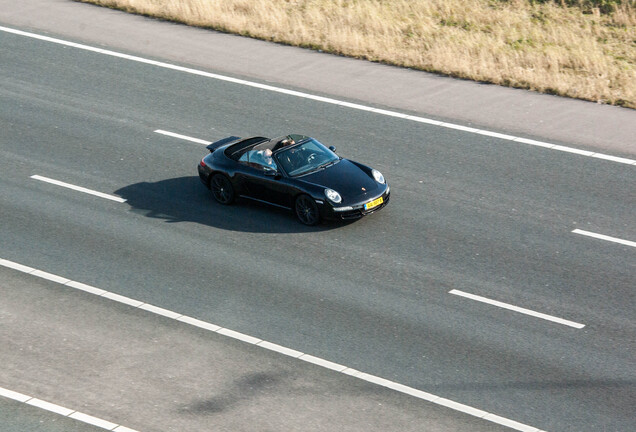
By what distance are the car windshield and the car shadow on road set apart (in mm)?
740

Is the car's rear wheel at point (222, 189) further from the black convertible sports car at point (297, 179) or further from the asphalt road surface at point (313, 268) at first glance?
the asphalt road surface at point (313, 268)

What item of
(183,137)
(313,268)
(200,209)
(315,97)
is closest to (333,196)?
(313,268)

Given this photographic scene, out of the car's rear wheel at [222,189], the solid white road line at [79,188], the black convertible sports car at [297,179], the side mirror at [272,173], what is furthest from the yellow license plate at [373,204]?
the solid white road line at [79,188]

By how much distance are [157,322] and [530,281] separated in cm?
549

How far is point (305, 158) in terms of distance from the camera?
16734mm

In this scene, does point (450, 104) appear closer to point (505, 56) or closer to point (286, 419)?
point (505, 56)

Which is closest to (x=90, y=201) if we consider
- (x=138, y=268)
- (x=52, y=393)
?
(x=138, y=268)

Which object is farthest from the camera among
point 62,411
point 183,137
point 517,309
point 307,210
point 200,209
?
point 183,137

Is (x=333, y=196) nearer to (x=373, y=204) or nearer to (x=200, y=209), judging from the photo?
(x=373, y=204)

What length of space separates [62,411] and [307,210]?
590cm

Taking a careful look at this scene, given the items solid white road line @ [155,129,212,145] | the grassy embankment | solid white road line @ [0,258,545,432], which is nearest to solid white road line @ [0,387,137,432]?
solid white road line @ [0,258,545,432]

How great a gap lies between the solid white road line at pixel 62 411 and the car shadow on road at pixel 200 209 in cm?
524

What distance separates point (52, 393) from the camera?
1210 cm

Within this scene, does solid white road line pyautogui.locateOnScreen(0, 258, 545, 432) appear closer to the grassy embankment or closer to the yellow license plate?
the yellow license plate
